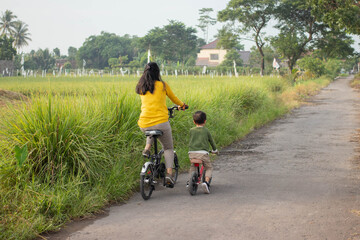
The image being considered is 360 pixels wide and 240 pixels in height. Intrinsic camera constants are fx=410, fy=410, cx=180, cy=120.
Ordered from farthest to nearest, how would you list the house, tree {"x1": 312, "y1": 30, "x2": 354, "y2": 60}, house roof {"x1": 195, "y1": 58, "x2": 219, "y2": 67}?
1. the house
2. house roof {"x1": 195, "y1": 58, "x2": 219, "y2": 67}
3. tree {"x1": 312, "y1": 30, "x2": 354, "y2": 60}

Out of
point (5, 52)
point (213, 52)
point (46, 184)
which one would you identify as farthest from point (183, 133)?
point (213, 52)

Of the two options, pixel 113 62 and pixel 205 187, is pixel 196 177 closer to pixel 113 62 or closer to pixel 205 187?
pixel 205 187

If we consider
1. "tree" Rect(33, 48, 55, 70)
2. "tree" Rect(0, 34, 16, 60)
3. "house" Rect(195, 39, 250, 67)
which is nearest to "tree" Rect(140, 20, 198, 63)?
"house" Rect(195, 39, 250, 67)

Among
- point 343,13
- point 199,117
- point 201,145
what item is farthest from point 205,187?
point 343,13

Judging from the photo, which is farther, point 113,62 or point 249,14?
point 113,62

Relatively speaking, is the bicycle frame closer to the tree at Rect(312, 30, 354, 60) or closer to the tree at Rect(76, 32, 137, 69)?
the tree at Rect(312, 30, 354, 60)

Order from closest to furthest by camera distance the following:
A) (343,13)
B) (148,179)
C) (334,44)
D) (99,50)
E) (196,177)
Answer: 1. (148,179)
2. (196,177)
3. (343,13)
4. (334,44)
5. (99,50)

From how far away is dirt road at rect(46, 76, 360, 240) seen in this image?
425 cm

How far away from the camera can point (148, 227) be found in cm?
441

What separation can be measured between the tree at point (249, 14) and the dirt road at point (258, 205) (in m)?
35.6

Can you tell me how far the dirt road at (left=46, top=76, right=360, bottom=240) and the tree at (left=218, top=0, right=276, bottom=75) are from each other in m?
35.6

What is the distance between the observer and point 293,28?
41656 millimetres

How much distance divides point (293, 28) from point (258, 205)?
39.3 metres

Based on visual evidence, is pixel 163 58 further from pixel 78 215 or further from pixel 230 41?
pixel 78 215
